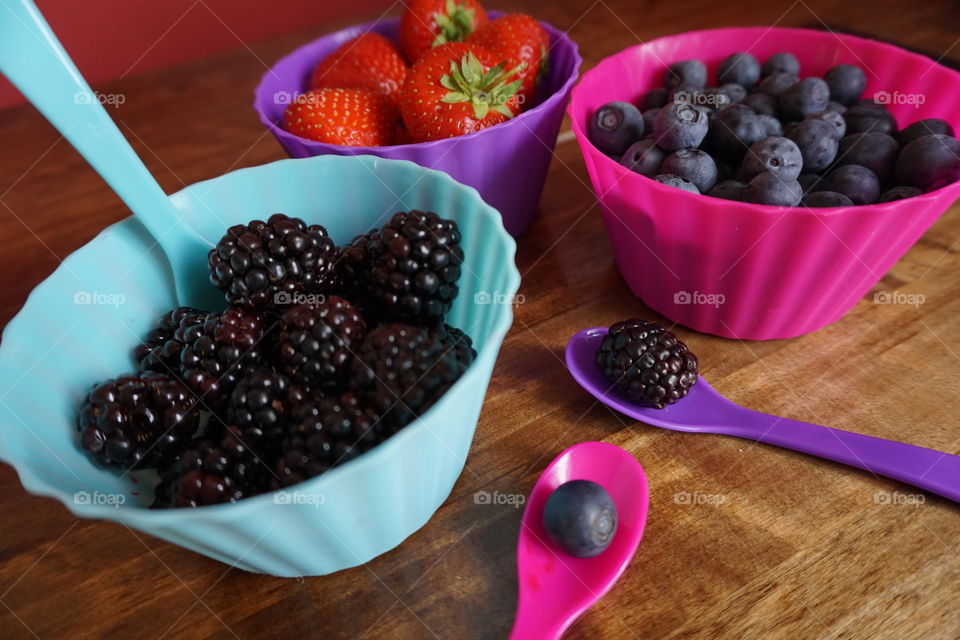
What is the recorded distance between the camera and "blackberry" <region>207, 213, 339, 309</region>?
1.97ft

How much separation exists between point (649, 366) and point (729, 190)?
8.3 inches

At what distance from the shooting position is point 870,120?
2.42 ft

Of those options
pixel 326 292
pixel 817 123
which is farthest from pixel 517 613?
pixel 817 123

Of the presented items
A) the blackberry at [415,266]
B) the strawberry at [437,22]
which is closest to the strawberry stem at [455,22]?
the strawberry at [437,22]

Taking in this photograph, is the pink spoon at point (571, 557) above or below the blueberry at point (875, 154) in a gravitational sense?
below

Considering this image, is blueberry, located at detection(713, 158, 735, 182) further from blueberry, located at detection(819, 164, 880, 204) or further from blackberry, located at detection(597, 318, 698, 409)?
blackberry, located at detection(597, 318, 698, 409)

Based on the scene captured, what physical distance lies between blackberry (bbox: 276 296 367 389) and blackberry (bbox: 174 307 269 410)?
1.3 inches

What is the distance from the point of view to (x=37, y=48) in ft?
1.76

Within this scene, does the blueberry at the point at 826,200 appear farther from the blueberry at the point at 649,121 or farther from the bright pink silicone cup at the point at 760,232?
the blueberry at the point at 649,121

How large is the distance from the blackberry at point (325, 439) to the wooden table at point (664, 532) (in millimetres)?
129

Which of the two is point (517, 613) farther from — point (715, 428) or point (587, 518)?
point (715, 428)

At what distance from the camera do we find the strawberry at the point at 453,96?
76 centimetres

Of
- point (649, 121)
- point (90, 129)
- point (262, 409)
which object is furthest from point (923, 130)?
point (90, 129)

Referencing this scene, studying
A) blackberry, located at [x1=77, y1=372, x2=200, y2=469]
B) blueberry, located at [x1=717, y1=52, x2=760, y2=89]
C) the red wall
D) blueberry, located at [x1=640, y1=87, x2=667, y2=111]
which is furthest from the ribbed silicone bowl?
the red wall
